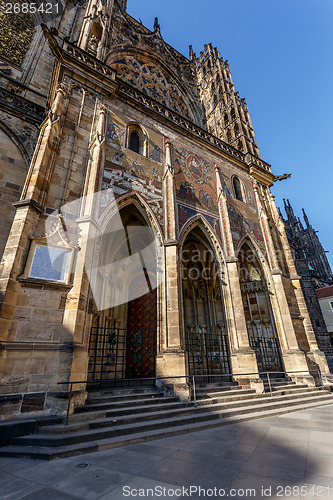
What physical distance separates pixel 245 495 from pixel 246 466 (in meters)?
0.67

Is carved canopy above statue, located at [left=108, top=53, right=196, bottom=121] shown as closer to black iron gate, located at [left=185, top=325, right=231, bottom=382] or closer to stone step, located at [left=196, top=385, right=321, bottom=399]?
black iron gate, located at [left=185, top=325, right=231, bottom=382]

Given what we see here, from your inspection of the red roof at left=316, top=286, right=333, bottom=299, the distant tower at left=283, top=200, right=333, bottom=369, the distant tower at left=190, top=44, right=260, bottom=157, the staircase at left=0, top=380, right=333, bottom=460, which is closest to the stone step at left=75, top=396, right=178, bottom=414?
the staircase at left=0, top=380, right=333, bottom=460

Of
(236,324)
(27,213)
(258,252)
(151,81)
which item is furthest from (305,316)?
(151,81)

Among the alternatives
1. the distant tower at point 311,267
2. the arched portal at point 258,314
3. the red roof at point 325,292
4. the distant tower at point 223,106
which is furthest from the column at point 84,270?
the red roof at point 325,292

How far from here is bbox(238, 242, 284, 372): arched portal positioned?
406 inches

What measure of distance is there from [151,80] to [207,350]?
686 inches

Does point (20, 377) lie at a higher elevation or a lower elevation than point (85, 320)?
lower

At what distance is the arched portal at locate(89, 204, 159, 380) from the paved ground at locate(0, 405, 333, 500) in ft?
20.4

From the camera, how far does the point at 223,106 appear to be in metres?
18.4

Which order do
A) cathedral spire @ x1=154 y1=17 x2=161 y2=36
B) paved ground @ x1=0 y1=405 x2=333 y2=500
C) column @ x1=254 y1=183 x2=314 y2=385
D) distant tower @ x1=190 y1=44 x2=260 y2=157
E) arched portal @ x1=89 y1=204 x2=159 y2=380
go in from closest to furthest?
paved ground @ x1=0 y1=405 x2=333 y2=500
column @ x1=254 y1=183 x2=314 y2=385
arched portal @ x1=89 y1=204 x2=159 y2=380
distant tower @ x1=190 y1=44 x2=260 y2=157
cathedral spire @ x1=154 y1=17 x2=161 y2=36

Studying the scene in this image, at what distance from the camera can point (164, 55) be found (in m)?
19.0

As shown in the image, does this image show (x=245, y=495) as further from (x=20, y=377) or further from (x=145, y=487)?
(x=20, y=377)

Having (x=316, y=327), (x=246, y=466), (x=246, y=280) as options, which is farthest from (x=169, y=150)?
(x=316, y=327)

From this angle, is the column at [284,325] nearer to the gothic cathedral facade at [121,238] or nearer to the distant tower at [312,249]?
the gothic cathedral facade at [121,238]
